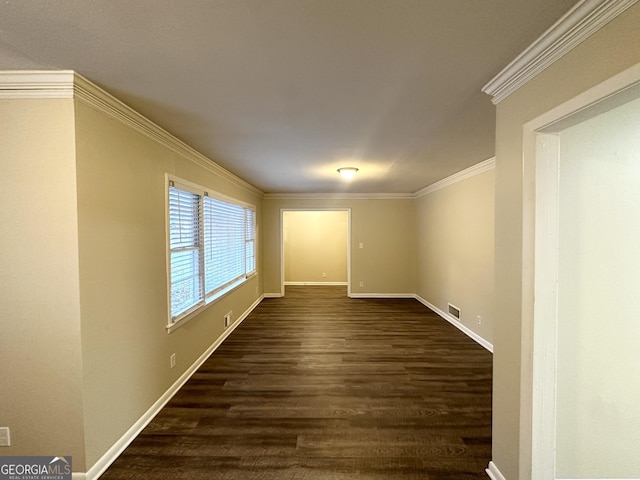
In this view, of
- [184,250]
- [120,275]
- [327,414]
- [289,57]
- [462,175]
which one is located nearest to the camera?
[289,57]

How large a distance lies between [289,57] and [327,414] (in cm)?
249

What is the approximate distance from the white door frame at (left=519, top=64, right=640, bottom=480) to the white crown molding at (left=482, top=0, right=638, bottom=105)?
0.83 feet

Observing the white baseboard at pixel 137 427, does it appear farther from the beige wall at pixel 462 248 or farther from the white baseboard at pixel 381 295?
the white baseboard at pixel 381 295

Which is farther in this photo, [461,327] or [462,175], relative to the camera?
[461,327]

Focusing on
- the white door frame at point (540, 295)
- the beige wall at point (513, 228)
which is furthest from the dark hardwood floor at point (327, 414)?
the white door frame at point (540, 295)

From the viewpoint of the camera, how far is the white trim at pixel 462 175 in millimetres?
3410

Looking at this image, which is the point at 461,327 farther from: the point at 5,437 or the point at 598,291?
the point at 5,437

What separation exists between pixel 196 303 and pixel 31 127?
201 cm

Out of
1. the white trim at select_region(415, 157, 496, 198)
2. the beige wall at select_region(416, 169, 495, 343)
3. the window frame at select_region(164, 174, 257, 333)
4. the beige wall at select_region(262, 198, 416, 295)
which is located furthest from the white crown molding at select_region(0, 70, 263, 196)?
the beige wall at select_region(262, 198, 416, 295)

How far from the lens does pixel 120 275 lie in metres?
1.90

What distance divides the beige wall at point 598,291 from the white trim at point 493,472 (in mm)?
305

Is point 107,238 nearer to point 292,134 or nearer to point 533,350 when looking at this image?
point 292,134

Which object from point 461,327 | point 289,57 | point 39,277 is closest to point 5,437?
point 39,277

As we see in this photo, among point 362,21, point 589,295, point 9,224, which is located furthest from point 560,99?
point 9,224
